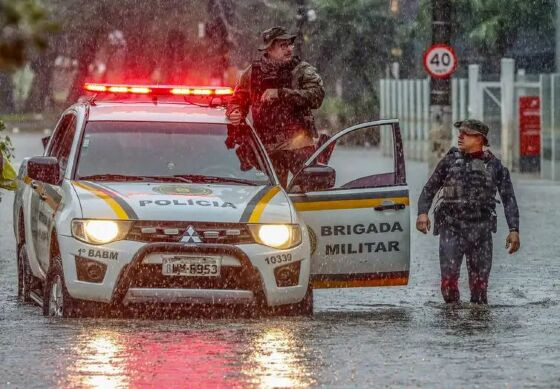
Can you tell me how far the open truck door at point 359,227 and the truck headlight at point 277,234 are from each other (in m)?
0.84

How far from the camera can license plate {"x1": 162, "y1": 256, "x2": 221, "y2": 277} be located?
10.7 m

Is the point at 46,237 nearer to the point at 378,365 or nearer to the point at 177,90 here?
the point at 177,90

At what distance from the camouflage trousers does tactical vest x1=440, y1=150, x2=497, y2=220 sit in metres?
0.12

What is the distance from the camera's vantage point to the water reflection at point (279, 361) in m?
8.31

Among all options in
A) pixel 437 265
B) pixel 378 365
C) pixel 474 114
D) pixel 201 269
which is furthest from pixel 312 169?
pixel 474 114

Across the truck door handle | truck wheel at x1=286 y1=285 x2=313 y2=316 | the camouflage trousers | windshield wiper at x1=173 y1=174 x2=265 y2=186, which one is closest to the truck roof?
windshield wiper at x1=173 y1=174 x2=265 y2=186

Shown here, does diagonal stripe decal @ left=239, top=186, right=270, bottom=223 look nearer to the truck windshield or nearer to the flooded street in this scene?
the truck windshield

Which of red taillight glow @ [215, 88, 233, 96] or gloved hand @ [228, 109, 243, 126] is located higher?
red taillight glow @ [215, 88, 233, 96]

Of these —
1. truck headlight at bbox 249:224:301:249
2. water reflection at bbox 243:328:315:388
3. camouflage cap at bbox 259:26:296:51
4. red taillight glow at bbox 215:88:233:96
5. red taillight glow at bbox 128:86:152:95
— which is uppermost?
camouflage cap at bbox 259:26:296:51

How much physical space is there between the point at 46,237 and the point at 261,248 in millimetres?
1665

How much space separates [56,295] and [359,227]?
2173mm

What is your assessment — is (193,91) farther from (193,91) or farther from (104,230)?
(104,230)

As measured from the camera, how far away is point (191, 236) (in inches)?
422

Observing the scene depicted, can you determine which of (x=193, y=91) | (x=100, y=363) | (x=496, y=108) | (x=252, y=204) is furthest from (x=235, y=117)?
(x=496, y=108)
